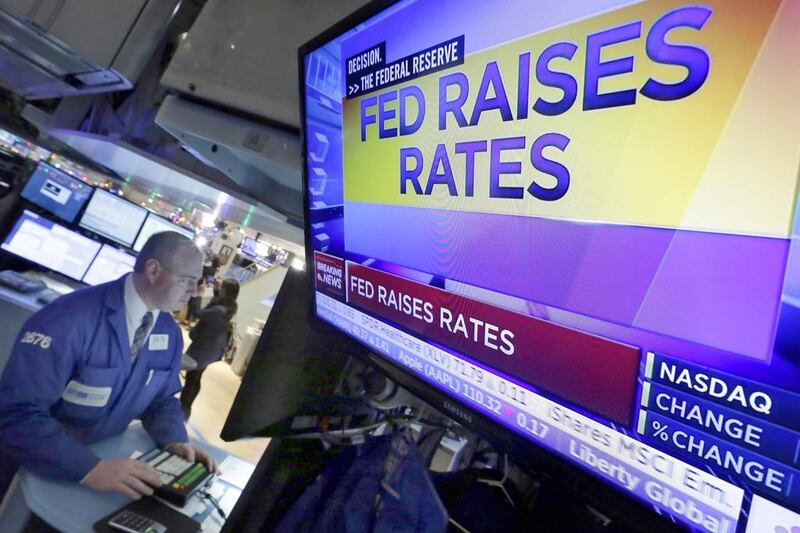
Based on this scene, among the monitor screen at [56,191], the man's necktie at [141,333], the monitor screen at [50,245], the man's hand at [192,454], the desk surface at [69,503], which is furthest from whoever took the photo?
the monitor screen at [56,191]

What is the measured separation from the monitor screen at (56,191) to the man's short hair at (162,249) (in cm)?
235

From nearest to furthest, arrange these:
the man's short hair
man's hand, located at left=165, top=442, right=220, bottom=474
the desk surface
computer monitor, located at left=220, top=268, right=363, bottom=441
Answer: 1. computer monitor, located at left=220, top=268, right=363, bottom=441
2. the desk surface
3. man's hand, located at left=165, top=442, right=220, bottom=474
4. the man's short hair

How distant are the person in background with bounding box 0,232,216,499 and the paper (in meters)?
0.10

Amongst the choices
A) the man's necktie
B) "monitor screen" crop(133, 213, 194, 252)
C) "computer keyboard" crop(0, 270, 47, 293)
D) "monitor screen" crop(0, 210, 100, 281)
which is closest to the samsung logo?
the man's necktie

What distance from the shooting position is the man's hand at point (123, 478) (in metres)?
1.17

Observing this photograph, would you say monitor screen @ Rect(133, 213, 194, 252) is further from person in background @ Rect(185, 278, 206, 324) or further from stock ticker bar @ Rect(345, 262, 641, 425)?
stock ticker bar @ Rect(345, 262, 641, 425)

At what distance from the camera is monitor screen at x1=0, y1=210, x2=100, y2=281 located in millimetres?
3383

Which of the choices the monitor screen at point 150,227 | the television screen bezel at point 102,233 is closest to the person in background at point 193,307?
the monitor screen at point 150,227

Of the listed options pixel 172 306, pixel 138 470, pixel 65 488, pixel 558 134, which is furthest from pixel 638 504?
pixel 172 306

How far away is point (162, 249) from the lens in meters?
1.92

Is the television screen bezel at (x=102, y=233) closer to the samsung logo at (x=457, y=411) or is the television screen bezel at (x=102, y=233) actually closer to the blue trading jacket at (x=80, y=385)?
the blue trading jacket at (x=80, y=385)

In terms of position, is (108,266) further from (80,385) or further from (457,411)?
(457,411)

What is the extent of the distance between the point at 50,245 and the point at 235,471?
9.80ft

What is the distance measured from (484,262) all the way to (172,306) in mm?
1655
